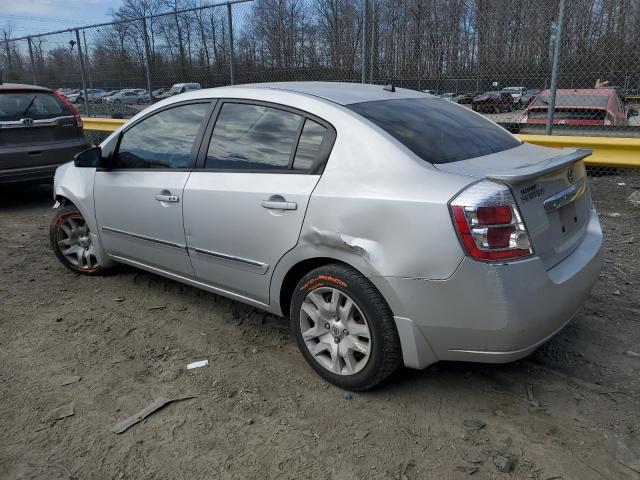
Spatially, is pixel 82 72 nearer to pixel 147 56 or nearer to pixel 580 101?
pixel 147 56

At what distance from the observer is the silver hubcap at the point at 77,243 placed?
4.58 m

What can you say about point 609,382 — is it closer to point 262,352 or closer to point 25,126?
point 262,352

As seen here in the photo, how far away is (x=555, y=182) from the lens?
270cm

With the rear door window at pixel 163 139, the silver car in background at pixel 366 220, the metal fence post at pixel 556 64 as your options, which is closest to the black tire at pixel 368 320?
the silver car in background at pixel 366 220

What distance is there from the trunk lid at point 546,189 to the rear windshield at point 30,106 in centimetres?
632

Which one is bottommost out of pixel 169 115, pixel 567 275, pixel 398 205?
pixel 567 275

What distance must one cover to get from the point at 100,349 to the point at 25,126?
4.75 m

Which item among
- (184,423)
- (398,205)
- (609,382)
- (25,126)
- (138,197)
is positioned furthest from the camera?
(25,126)

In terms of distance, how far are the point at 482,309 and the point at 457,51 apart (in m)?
5.71

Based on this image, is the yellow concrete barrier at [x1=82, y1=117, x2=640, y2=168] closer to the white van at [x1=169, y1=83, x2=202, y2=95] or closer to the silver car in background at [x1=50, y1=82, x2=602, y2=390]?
the silver car in background at [x1=50, y1=82, x2=602, y2=390]

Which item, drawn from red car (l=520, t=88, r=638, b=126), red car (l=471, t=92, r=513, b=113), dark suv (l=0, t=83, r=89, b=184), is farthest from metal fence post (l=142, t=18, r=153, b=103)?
red car (l=520, t=88, r=638, b=126)

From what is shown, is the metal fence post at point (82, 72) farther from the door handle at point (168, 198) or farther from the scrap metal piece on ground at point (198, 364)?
the scrap metal piece on ground at point (198, 364)

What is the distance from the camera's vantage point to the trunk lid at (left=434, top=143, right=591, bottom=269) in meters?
2.44

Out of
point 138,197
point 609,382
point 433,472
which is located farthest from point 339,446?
point 138,197
